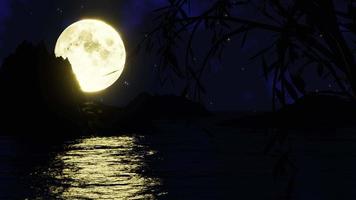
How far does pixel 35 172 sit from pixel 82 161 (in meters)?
9.35

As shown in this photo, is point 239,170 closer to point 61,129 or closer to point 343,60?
point 343,60

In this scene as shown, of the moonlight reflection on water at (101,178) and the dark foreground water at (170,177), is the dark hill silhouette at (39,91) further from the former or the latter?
the moonlight reflection on water at (101,178)

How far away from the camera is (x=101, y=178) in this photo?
3481 centimetres

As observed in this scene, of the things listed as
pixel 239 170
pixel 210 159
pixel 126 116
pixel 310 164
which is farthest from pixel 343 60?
pixel 126 116

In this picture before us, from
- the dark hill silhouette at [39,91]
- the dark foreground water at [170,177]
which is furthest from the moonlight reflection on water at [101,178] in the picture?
the dark hill silhouette at [39,91]

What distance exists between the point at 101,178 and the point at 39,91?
66.8 m

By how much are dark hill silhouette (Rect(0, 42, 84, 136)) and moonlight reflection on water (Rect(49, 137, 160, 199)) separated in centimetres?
4193

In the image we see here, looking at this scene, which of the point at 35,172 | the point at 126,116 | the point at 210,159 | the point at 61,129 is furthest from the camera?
the point at 126,116

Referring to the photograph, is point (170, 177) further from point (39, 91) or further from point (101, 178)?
point (39, 91)

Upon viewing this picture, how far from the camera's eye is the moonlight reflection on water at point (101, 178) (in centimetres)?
2720

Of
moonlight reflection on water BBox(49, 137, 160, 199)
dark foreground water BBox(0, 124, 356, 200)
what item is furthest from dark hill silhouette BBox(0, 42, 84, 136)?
moonlight reflection on water BBox(49, 137, 160, 199)

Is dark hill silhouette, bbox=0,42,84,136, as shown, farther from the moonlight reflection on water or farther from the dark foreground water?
the moonlight reflection on water

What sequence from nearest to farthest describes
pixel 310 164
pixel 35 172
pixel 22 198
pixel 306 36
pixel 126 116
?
pixel 306 36, pixel 22 198, pixel 35 172, pixel 310 164, pixel 126 116

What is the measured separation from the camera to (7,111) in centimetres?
10000
